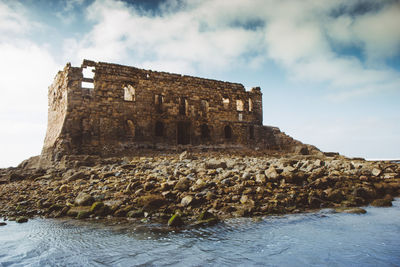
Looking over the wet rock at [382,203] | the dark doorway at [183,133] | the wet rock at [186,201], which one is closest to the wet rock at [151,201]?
the wet rock at [186,201]

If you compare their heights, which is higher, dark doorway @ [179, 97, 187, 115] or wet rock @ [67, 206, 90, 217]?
dark doorway @ [179, 97, 187, 115]

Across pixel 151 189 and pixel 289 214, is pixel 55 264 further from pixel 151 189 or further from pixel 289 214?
pixel 289 214

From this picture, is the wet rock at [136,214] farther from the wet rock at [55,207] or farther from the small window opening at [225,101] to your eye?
the small window opening at [225,101]

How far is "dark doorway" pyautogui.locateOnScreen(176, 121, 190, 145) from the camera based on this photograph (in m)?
17.8

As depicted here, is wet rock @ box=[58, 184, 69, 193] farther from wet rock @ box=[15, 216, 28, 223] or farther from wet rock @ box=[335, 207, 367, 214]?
wet rock @ box=[335, 207, 367, 214]

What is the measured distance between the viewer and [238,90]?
20.4 m

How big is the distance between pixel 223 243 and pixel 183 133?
14.0 metres

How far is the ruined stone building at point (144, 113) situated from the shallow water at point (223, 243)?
9269 millimetres

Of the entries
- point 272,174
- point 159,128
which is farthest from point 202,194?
point 159,128

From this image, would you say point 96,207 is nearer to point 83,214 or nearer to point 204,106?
point 83,214

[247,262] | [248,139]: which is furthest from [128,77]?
[247,262]

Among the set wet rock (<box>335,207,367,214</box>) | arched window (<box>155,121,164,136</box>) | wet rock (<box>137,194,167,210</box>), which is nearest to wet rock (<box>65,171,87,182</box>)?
wet rock (<box>137,194,167,210</box>)

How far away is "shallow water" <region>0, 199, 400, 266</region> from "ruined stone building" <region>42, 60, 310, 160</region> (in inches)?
365

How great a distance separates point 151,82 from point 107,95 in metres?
2.90
